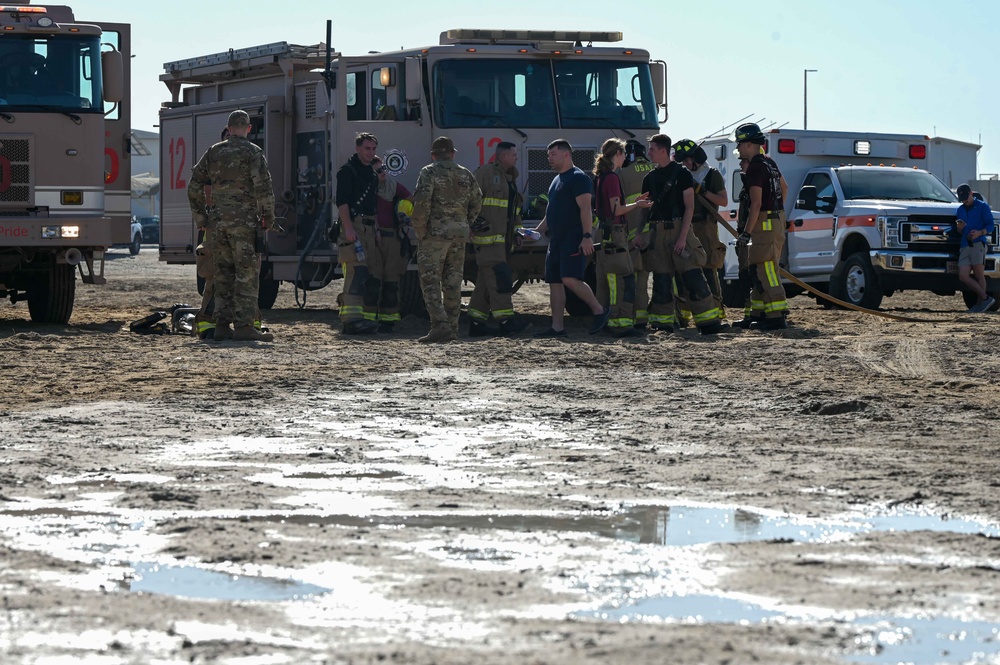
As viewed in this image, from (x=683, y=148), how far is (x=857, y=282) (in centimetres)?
495

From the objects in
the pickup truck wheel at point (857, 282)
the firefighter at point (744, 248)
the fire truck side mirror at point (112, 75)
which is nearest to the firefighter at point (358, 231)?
the fire truck side mirror at point (112, 75)

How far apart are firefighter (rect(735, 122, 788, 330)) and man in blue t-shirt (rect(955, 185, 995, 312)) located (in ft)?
15.5

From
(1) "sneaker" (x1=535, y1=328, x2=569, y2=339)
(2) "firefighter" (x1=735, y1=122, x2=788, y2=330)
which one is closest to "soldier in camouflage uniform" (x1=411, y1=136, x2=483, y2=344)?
(1) "sneaker" (x1=535, y1=328, x2=569, y2=339)

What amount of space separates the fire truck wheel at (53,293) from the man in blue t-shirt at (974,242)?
33.6 feet

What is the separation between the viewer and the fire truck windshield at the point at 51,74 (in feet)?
52.2

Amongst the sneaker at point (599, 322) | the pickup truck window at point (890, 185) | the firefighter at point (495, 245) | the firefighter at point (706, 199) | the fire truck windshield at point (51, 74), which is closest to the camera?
the sneaker at point (599, 322)

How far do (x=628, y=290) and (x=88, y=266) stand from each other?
5.67 meters

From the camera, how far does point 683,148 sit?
15.5m

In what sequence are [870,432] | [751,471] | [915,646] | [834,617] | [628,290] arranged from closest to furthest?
1. [915,646]
2. [834,617]
3. [751,471]
4. [870,432]
5. [628,290]

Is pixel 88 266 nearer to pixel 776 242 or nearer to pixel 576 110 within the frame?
pixel 576 110

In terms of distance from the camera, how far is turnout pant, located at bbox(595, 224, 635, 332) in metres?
14.8

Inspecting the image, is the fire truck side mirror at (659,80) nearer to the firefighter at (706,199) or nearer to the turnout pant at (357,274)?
the firefighter at (706,199)

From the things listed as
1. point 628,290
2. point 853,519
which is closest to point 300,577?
point 853,519

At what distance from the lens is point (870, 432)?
877cm
